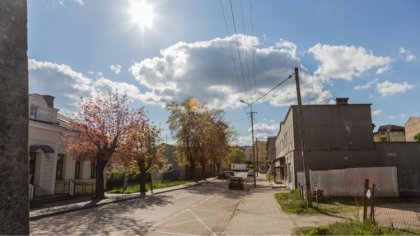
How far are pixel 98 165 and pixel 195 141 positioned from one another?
3038 cm

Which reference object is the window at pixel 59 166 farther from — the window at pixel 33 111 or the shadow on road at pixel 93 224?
the shadow on road at pixel 93 224

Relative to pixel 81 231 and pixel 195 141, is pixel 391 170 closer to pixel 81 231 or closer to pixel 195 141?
pixel 81 231

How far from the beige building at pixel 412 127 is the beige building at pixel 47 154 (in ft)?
186

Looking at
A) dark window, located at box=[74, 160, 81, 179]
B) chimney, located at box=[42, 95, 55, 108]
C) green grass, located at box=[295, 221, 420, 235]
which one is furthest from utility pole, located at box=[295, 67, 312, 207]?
dark window, located at box=[74, 160, 81, 179]

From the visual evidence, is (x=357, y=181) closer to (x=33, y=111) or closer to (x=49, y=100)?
(x=33, y=111)

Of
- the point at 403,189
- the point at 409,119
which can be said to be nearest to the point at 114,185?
the point at 403,189

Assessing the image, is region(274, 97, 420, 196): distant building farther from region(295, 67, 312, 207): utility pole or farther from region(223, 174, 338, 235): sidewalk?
region(223, 174, 338, 235): sidewalk

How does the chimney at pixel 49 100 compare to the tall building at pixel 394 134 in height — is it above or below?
below

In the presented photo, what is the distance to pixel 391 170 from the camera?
23047mm

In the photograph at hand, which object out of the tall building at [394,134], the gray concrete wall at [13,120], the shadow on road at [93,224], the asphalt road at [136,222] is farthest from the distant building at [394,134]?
the gray concrete wall at [13,120]

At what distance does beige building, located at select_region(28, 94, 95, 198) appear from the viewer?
24.2m

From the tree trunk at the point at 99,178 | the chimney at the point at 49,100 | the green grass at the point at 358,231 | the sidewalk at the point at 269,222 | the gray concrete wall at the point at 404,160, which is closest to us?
the green grass at the point at 358,231

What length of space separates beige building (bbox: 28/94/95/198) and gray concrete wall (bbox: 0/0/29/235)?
22.6 metres

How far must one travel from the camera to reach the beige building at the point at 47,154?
24.2 metres
